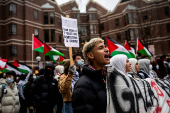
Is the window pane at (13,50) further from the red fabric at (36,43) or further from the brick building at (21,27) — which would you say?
the red fabric at (36,43)

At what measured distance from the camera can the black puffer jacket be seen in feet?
5.74

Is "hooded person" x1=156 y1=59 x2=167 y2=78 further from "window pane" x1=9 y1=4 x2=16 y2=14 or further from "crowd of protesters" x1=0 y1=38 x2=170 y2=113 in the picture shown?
"window pane" x1=9 y1=4 x2=16 y2=14

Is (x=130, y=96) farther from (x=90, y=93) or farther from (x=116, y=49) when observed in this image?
(x=116, y=49)

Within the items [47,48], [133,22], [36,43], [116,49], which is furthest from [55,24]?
[116,49]

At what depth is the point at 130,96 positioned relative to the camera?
69.1 inches

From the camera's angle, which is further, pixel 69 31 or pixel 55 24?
pixel 55 24

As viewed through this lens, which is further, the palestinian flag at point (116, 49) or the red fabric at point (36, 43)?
the red fabric at point (36, 43)

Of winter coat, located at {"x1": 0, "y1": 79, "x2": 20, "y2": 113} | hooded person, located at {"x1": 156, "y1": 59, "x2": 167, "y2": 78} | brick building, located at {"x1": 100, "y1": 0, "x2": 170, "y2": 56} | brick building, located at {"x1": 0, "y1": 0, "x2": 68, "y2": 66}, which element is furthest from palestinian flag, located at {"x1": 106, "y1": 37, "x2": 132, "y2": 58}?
brick building, located at {"x1": 0, "y1": 0, "x2": 68, "y2": 66}

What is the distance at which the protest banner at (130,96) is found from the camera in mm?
1712

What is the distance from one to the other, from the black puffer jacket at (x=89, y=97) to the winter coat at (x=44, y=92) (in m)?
3.00

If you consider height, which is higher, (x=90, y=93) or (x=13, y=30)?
(x=13, y=30)

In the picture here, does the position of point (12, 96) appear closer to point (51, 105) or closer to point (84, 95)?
point (51, 105)

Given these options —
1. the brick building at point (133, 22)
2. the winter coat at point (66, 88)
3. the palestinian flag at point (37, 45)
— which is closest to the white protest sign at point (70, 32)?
the winter coat at point (66, 88)

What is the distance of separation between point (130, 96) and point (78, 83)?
630 mm
